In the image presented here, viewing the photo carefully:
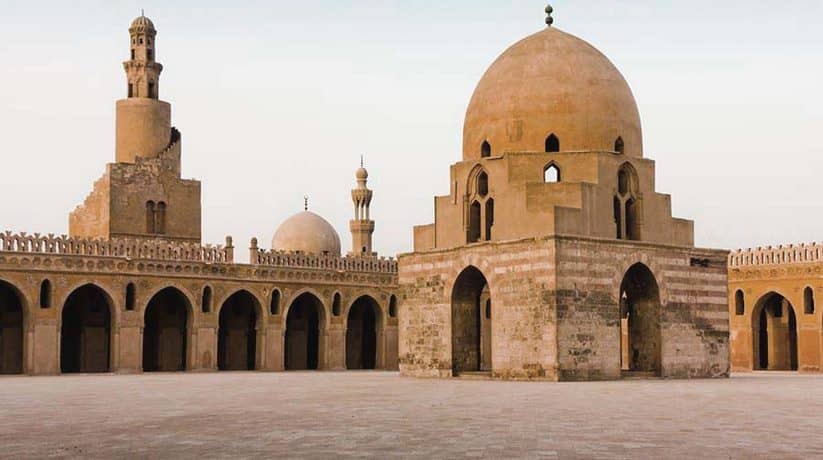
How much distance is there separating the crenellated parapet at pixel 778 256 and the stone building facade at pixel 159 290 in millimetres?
12940

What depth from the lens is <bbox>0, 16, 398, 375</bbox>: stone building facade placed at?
33156 mm

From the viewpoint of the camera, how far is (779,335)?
39.9 metres

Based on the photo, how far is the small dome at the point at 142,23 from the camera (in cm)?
4191

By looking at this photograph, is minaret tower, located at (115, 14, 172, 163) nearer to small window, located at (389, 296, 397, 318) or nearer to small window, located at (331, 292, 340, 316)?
small window, located at (331, 292, 340, 316)

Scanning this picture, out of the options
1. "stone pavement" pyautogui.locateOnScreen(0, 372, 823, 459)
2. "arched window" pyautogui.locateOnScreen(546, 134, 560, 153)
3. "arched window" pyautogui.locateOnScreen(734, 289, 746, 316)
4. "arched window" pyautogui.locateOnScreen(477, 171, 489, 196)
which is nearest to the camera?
"stone pavement" pyautogui.locateOnScreen(0, 372, 823, 459)

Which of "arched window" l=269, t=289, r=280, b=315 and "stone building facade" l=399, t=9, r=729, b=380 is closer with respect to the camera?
"stone building facade" l=399, t=9, r=729, b=380

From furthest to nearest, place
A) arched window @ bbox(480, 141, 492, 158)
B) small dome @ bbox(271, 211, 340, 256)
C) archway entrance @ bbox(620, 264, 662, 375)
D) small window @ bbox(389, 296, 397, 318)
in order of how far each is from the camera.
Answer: small dome @ bbox(271, 211, 340, 256), small window @ bbox(389, 296, 397, 318), arched window @ bbox(480, 141, 492, 158), archway entrance @ bbox(620, 264, 662, 375)

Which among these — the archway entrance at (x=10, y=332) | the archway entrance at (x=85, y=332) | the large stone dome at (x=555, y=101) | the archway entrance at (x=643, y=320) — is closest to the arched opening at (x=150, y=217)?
the archway entrance at (x=85, y=332)

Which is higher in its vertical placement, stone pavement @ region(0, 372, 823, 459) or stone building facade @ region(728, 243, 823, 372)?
stone building facade @ region(728, 243, 823, 372)

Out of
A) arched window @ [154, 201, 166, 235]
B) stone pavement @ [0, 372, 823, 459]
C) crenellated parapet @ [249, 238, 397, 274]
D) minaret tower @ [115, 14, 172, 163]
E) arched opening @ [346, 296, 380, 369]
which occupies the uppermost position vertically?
minaret tower @ [115, 14, 172, 163]

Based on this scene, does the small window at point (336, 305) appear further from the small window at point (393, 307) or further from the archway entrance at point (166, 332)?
the archway entrance at point (166, 332)

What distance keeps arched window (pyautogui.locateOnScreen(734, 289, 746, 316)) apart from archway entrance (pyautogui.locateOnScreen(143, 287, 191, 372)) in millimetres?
19666

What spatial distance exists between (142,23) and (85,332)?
12653 millimetres

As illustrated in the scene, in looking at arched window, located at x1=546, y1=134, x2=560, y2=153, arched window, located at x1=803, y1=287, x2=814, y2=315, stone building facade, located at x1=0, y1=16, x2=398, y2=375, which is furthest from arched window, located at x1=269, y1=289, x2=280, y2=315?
arched window, located at x1=803, y1=287, x2=814, y2=315
